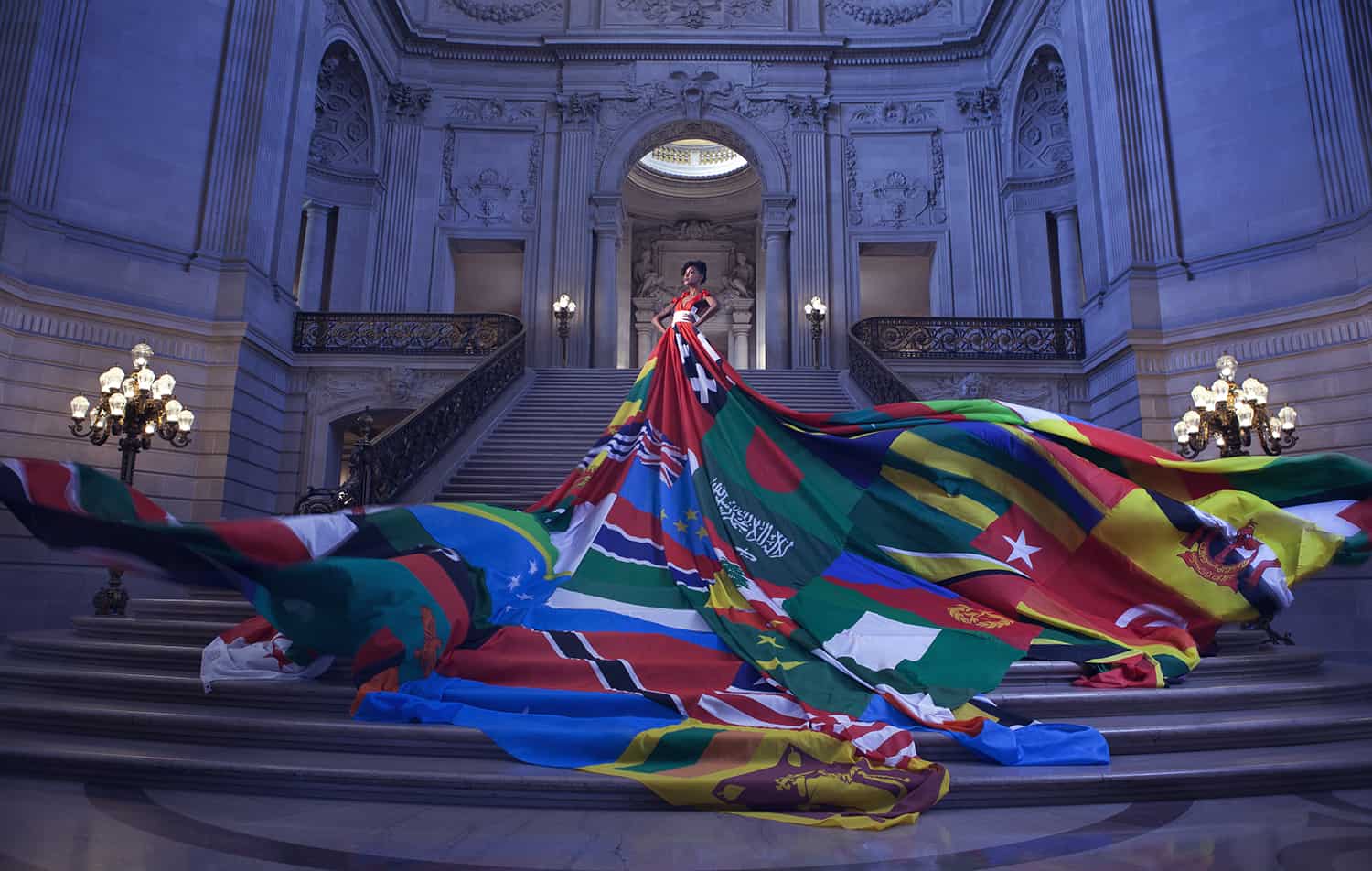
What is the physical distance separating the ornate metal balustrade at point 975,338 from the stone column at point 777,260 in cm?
301

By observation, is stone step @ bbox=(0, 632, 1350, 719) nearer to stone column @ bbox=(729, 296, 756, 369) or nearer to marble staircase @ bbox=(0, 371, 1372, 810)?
marble staircase @ bbox=(0, 371, 1372, 810)

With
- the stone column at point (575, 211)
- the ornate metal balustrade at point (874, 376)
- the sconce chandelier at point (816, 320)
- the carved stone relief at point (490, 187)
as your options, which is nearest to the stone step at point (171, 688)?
the ornate metal balustrade at point (874, 376)

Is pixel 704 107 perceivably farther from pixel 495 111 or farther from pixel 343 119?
pixel 343 119

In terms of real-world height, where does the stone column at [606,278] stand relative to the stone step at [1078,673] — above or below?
above

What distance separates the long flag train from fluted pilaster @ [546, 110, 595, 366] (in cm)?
984

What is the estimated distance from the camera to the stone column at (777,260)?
1498 centimetres

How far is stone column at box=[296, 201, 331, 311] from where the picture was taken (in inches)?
566

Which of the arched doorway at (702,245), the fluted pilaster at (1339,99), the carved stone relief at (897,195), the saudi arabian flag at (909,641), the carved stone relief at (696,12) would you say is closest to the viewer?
the saudi arabian flag at (909,641)

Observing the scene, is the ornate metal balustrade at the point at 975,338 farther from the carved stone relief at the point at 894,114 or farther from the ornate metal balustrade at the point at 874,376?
the carved stone relief at the point at 894,114

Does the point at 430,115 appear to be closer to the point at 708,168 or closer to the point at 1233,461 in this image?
the point at 708,168

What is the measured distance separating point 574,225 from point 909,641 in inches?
518

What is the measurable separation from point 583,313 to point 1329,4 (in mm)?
11433

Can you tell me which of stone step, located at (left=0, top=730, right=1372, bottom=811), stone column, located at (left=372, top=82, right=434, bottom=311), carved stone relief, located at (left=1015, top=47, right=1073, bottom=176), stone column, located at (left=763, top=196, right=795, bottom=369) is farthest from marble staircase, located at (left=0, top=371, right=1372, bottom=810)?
carved stone relief, located at (left=1015, top=47, right=1073, bottom=176)

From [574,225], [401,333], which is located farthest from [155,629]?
[574,225]
